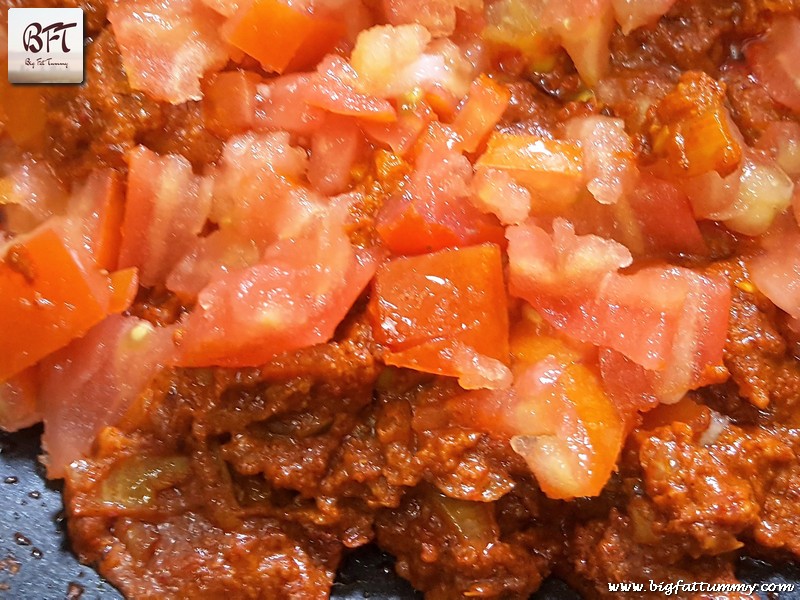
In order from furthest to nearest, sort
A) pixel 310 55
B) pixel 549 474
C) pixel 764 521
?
pixel 310 55 < pixel 764 521 < pixel 549 474

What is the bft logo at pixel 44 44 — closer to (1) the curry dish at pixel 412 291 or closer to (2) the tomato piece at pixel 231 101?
(1) the curry dish at pixel 412 291

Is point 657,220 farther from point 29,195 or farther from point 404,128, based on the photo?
point 29,195

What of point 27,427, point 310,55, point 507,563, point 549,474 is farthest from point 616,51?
point 27,427

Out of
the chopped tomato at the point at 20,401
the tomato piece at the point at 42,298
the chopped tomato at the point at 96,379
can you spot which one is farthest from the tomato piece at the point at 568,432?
the chopped tomato at the point at 20,401

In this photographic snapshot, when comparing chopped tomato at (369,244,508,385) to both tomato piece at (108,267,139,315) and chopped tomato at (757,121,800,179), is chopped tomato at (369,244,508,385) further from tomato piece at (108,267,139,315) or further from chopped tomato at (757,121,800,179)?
chopped tomato at (757,121,800,179)

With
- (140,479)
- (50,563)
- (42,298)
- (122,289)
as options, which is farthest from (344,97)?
(50,563)

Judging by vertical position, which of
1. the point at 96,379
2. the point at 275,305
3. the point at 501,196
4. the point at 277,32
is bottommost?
the point at 96,379

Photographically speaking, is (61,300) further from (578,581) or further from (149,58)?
(578,581)

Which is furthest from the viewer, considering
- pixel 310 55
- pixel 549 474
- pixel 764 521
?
pixel 310 55
